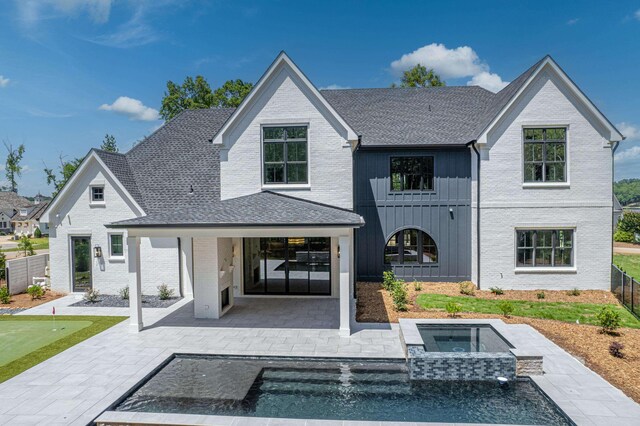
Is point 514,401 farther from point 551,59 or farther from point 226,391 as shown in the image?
point 551,59

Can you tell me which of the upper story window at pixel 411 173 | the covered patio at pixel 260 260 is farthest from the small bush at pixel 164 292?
the upper story window at pixel 411 173

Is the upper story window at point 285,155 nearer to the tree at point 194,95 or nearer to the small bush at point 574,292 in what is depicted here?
the small bush at point 574,292

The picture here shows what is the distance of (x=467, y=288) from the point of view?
1692 cm

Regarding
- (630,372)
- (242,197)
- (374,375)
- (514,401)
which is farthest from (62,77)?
(630,372)

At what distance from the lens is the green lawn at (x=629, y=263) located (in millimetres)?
19859

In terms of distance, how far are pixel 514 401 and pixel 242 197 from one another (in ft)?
36.3

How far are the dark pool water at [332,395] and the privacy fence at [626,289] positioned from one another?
869 cm

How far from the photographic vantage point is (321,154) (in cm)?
1528

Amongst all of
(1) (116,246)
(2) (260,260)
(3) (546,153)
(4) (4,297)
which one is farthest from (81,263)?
(3) (546,153)

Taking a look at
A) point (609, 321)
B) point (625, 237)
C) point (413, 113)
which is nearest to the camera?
point (609, 321)

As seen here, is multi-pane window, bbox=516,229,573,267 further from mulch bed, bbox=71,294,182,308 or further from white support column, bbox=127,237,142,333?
white support column, bbox=127,237,142,333

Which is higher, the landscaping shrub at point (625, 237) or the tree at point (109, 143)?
the tree at point (109, 143)

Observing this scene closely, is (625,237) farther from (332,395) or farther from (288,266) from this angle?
(332,395)

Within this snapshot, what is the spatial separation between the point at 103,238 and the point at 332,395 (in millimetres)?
13836
